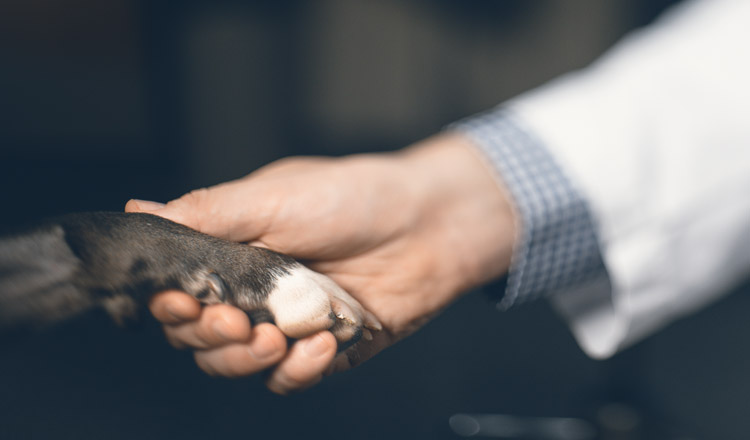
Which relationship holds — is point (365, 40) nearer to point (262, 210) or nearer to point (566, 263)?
point (566, 263)

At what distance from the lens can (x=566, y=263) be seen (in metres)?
0.63

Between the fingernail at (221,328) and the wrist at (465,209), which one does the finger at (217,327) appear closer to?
the fingernail at (221,328)

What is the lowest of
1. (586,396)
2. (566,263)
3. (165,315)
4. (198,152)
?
(586,396)

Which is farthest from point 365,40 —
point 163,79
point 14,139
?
point 14,139

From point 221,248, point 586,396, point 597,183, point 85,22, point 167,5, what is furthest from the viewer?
point 167,5

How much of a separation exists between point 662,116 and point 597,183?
0.09 m

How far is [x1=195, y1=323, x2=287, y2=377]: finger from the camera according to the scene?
37cm

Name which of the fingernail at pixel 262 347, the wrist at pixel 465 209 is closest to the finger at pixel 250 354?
the fingernail at pixel 262 347

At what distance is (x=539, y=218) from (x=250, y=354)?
1.08ft

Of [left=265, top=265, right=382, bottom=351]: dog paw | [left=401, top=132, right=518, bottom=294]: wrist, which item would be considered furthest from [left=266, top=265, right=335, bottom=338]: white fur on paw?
[left=401, top=132, right=518, bottom=294]: wrist

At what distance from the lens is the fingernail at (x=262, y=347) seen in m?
0.37

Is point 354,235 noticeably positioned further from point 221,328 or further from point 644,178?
point 644,178

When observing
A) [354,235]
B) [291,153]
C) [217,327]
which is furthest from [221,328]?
[291,153]

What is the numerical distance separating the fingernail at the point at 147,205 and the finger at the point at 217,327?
6 cm
